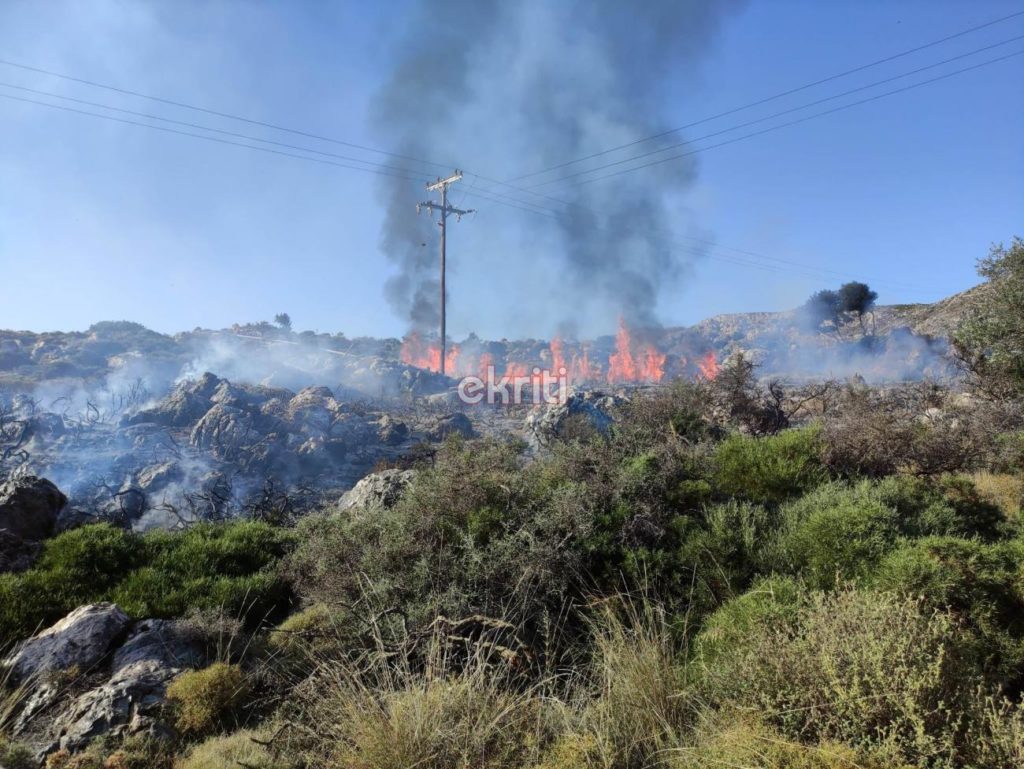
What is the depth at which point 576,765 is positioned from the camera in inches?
121

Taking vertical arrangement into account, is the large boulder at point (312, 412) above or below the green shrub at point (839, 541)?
above

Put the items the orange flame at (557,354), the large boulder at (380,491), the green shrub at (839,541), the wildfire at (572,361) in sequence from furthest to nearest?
1. the orange flame at (557,354)
2. the wildfire at (572,361)
3. the large boulder at (380,491)
4. the green shrub at (839,541)

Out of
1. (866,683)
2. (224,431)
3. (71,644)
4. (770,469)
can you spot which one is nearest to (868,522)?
(770,469)

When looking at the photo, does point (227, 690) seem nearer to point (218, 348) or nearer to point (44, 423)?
point (44, 423)

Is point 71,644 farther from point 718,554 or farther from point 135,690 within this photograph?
point 718,554

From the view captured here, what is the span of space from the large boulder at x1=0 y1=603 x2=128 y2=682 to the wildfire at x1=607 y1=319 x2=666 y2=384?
1164 inches

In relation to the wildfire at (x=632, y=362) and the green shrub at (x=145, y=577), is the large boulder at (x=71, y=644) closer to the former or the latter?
the green shrub at (x=145, y=577)

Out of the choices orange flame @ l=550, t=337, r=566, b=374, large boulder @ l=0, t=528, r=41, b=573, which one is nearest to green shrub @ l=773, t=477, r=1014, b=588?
large boulder @ l=0, t=528, r=41, b=573

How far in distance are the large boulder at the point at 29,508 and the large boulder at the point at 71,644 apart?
266cm

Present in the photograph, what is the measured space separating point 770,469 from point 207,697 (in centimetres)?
646

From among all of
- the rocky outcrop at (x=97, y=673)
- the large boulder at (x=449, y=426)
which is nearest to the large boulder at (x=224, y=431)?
the large boulder at (x=449, y=426)

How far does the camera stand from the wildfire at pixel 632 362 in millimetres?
35156

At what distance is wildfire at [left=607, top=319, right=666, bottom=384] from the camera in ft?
115

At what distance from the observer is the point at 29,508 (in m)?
7.58
